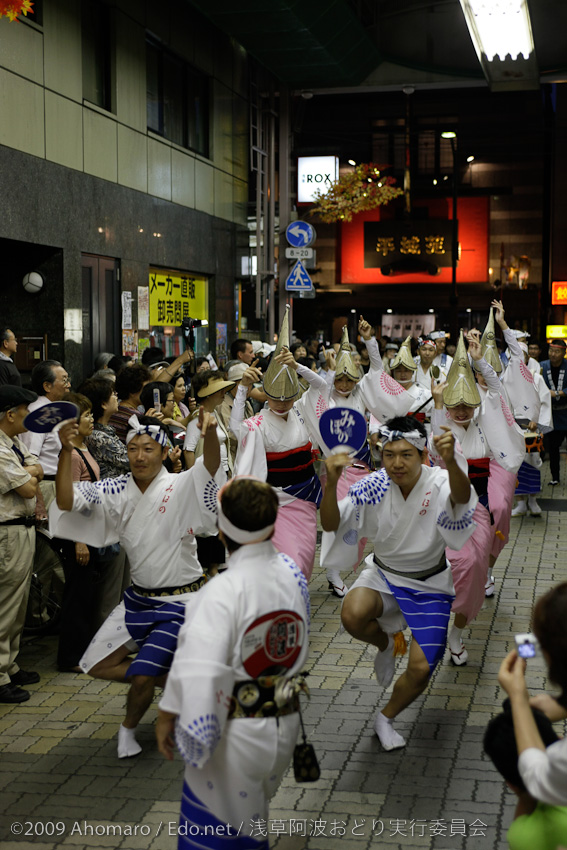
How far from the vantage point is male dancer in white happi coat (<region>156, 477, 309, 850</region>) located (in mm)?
2957

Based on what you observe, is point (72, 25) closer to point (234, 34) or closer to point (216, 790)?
point (234, 34)

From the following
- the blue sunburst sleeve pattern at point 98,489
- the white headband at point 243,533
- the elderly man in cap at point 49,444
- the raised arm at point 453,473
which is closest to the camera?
the white headband at point 243,533

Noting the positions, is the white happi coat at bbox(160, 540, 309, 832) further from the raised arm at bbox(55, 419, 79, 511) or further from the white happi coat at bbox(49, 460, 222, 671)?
the raised arm at bbox(55, 419, 79, 511)

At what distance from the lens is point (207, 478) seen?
4668 mm

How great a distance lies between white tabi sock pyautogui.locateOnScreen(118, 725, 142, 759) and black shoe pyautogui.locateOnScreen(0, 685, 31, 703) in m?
1.07

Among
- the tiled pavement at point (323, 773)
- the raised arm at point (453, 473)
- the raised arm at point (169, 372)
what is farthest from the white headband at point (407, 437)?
the raised arm at point (169, 372)

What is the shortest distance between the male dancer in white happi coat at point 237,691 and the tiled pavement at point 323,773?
103cm

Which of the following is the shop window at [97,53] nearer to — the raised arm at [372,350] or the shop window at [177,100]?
the shop window at [177,100]

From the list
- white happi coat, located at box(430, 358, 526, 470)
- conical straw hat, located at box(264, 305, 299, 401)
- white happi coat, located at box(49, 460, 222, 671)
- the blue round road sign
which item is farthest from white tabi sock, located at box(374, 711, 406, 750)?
the blue round road sign

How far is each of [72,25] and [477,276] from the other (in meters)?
23.4

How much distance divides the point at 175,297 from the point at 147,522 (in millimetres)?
10927

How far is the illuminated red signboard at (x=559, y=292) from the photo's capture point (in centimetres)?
3124

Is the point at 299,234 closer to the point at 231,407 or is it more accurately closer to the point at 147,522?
the point at 231,407

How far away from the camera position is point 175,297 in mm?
15281
